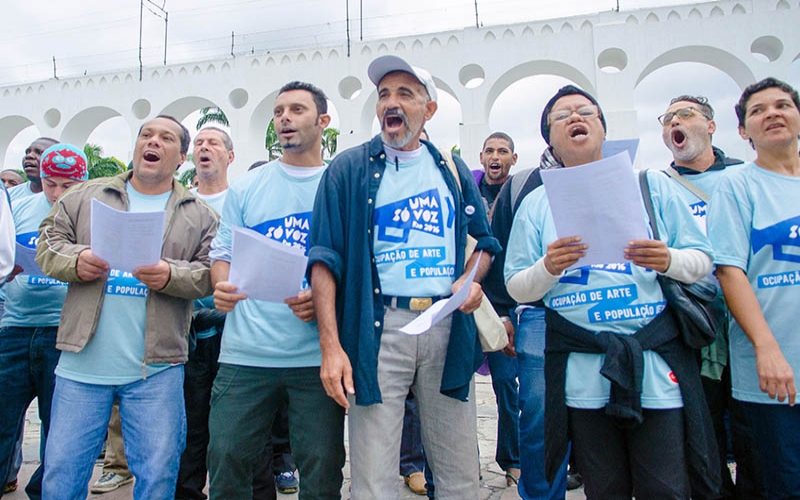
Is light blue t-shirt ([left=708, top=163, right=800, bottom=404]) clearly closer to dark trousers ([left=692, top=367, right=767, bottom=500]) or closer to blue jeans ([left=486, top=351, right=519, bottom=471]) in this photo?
dark trousers ([left=692, top=367, right=767, bottom=500])

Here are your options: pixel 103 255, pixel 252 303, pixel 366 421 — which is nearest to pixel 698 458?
pixel 366 421

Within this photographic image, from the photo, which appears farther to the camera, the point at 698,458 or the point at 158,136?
the point at 158,136

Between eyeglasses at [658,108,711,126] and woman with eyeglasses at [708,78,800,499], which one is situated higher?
eyeglasses at [658,108,711,126]

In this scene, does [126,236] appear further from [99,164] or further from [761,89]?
[99,164]

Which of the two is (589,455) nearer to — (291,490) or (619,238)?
(619,238)

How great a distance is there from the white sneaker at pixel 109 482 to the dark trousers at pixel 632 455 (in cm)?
306

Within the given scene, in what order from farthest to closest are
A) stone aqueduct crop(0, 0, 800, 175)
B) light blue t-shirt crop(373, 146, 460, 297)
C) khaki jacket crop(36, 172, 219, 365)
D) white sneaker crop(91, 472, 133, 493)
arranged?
stone aqueduct crop(0, 0, 800, 175)
white sneaker crop(91, 472, 133, 493)
khaki jacket crop(36, 172, 219, 365)
light blue t-shirt crop(373, 146, 460, 297)

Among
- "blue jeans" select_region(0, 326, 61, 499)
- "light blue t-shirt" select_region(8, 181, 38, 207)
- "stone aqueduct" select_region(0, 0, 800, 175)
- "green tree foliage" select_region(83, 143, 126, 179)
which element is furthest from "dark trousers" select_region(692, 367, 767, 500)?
"green tree foliage" select_region(83, 143, 126, 179)

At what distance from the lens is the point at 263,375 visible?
7.80 feet

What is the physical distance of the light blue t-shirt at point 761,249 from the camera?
2184mm

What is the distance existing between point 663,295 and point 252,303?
5.63ft

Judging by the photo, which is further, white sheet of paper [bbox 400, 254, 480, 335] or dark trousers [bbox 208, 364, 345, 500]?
dark trousers [bbox 208, 364, 345, 500]

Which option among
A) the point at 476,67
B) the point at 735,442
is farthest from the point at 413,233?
the point at 476,67

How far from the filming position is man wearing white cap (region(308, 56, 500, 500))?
2.06 m
